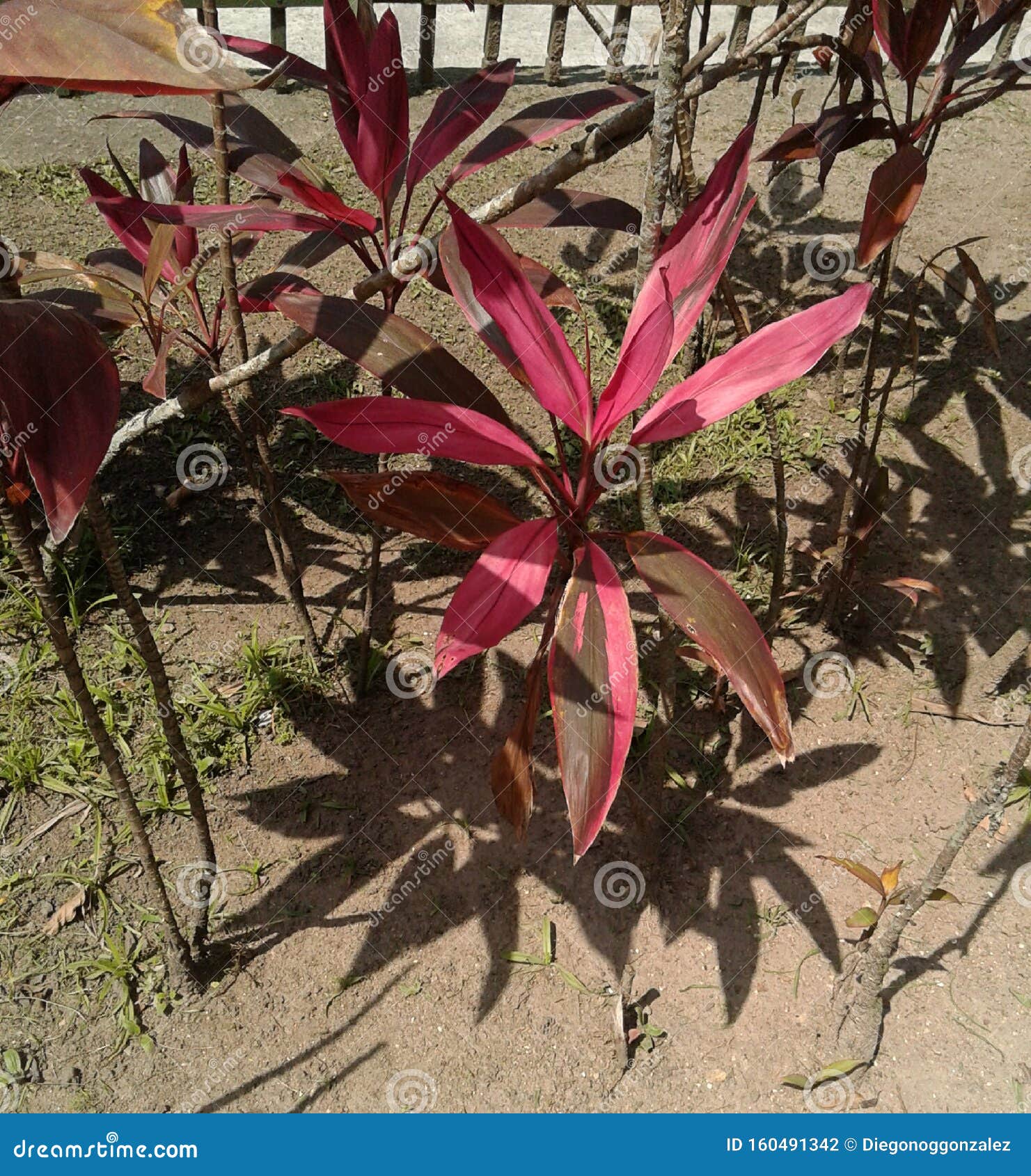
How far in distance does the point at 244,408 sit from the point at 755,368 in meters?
1.26

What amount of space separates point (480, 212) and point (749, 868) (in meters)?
1.34

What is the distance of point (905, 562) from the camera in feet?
7.75

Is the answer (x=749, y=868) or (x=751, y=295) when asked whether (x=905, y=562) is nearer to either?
(x=749, y=868)

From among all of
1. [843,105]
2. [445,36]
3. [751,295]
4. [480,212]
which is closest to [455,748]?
[480,212]

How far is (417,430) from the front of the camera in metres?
1.32

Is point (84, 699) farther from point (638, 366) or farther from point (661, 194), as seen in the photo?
point (661, 194)

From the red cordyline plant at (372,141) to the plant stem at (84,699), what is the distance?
0.61 m

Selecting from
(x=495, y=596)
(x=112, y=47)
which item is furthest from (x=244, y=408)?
(x=112, y=47)

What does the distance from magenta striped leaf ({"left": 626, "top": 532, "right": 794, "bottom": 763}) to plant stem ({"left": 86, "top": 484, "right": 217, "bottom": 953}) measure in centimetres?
69

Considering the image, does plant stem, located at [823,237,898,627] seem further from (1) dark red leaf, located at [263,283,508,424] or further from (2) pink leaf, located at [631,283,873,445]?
(1) dark red leaf, located at [263,283,508,424]

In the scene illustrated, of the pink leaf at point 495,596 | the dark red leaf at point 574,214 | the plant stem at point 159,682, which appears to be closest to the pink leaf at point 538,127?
the dark red leaf at point 574,214

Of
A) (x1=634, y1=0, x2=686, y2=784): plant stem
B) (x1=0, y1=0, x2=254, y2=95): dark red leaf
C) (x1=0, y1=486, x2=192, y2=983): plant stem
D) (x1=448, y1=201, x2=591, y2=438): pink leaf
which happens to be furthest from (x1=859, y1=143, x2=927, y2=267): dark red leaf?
(x1=0, y1=486, x2=192, y2=983): plant stem

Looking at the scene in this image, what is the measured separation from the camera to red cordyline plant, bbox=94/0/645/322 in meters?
1.55

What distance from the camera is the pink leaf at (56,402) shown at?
0.90 meters
